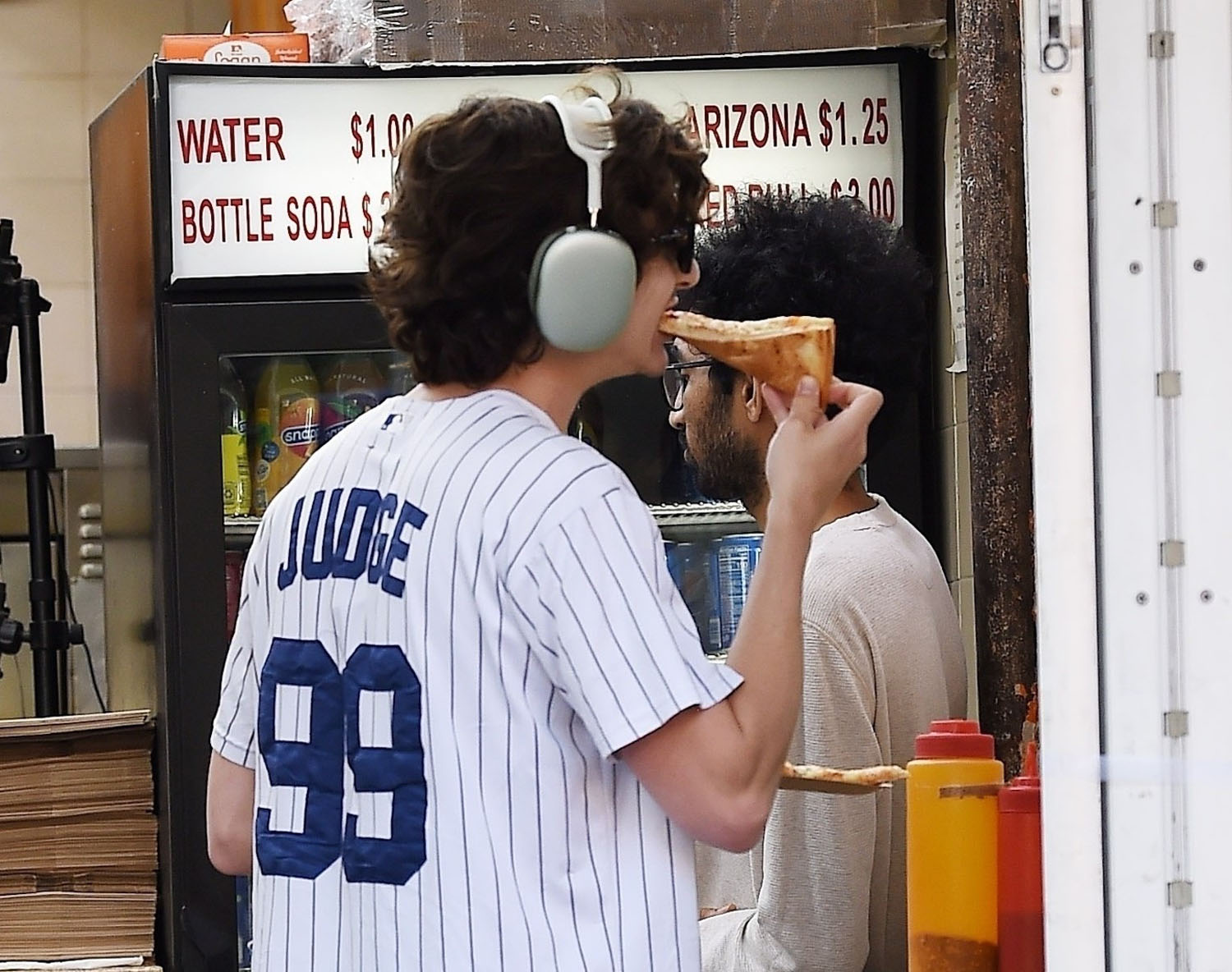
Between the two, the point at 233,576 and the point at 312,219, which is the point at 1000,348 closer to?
the point at 312,219

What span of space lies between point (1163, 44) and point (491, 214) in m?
0.51

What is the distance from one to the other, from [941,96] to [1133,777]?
2033mm

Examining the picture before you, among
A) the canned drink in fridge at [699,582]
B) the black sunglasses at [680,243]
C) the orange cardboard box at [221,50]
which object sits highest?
the orange cardboard box at [221,50]

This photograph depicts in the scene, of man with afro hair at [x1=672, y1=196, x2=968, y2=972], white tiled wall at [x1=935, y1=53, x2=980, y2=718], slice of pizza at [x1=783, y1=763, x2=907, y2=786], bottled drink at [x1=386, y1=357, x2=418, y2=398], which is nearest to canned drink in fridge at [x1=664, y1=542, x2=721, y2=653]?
white tiled wall at [x1=935, y1=53, x2=980, y2=718]

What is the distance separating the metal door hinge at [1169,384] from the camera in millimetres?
1175

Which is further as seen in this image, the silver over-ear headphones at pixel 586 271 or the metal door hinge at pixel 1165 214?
the silver over-ear headphones at pixel 586 271

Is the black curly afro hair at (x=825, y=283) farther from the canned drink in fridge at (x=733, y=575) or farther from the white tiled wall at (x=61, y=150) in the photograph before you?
the white tiled wall at (x=61, y=150)

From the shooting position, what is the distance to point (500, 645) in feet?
4.39

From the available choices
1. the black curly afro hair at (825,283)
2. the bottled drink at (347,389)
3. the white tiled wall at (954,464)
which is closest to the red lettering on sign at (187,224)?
the bottled drink at (347,389)

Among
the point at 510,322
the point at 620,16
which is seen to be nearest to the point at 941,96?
the point at 620,16

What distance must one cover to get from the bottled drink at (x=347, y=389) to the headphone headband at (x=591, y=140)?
1.68 m

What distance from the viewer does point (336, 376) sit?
3088mm

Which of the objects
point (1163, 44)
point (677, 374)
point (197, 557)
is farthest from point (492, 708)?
point (197, 557)

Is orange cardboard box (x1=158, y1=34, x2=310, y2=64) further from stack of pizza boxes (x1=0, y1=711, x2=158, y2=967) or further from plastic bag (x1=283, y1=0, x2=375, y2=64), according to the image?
stack of pizza boxes (x1=0, y1=711, x2=158, y2=967)
